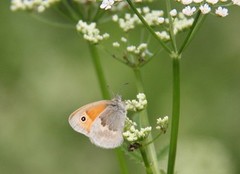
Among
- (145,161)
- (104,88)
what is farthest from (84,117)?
(104,88)

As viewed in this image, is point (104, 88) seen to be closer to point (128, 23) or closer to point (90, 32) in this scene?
point (90, 32)

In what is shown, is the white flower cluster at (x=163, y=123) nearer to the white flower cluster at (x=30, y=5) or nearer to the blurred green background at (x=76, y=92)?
the white flower cluster at (x=30, y=5)

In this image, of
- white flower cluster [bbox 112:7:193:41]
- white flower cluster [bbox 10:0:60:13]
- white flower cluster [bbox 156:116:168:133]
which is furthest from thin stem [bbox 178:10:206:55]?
white flower cluster [bbox 10:0:60:13]

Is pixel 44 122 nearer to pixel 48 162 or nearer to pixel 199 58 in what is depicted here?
pixel 48 162

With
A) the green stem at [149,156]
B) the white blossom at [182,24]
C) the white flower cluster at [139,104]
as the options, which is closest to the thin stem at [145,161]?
the green stem at [149,156]

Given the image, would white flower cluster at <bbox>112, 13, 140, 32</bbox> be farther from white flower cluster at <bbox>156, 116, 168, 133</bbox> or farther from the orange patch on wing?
white flower cluster at <bbox>156, 116, 168, 133</bbox>

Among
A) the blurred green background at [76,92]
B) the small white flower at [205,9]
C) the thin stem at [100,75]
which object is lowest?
the blurred green background at [76,92]

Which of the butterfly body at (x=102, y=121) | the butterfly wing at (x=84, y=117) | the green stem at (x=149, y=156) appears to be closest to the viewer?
the green stem at (x=149, y=156)
